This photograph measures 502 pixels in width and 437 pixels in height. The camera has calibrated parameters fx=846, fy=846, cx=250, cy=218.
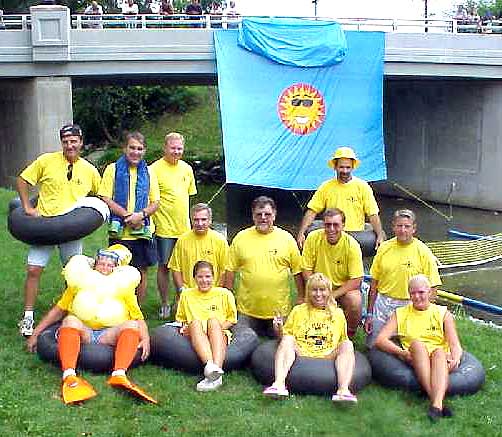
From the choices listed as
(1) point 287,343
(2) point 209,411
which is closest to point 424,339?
(1) point 287,343

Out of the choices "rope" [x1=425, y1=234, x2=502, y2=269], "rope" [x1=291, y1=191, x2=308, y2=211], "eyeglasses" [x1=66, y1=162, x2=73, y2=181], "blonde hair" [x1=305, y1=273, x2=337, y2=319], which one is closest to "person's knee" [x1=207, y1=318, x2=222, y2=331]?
"blonde hair" [x1=305, y1=273, x2=337, y2=319]

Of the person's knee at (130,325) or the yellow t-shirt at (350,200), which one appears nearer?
the person's knee at (130,325)

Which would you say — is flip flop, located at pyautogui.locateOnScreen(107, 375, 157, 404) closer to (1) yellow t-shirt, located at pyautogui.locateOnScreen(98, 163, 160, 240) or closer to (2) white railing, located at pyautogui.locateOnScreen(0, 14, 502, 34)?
(1) yellow t-shirt, located at pyautogui.locateOnScreen(98, 163, 160, 240)

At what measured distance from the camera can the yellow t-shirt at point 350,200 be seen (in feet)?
23.6

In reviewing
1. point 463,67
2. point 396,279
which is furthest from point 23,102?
point 396,279

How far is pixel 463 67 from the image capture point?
763 inches

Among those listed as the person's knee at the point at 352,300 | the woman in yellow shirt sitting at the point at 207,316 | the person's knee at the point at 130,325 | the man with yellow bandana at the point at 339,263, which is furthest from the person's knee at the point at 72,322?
the person's knee at the point at 352,300

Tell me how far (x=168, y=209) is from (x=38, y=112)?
11235mm

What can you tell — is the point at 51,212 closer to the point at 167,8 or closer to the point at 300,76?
the point at 300,76

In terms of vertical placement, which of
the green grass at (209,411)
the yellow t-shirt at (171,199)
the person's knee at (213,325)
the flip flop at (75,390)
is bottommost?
the green grass at (209,411)

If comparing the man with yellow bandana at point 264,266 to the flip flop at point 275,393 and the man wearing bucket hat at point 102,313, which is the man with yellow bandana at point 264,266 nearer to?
the man wearing bucket hat at point 102,313

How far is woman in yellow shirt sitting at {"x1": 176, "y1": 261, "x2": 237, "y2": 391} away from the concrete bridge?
12365mm

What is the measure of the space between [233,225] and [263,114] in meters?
2.56

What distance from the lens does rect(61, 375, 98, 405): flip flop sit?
218 inches
